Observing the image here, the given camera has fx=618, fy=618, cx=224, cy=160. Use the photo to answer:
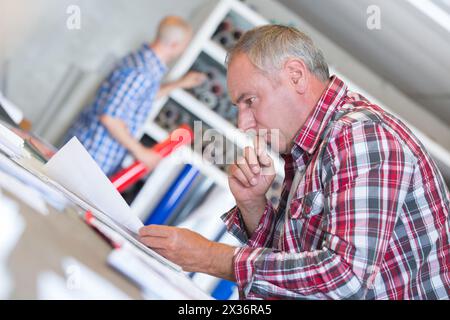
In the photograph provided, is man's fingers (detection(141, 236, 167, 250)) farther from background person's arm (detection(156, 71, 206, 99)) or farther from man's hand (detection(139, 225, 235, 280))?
background person's arm (detection(156, 71, 206, 99))

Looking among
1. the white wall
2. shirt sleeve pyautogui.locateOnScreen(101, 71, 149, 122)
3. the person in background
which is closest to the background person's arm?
the person in background

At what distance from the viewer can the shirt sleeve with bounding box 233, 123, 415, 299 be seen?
2.83ft

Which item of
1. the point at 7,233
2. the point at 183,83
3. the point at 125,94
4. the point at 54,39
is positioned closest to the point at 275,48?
the point at 7,233

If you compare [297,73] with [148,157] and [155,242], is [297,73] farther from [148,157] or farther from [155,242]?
[148,157]

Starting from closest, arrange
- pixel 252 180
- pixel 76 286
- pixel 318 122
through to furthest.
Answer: pixel 76 286
pixel 318 122
pixel 252 180

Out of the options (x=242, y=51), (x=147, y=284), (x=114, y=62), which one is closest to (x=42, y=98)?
(x=114, y=62)

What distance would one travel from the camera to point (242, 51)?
3.70 feet

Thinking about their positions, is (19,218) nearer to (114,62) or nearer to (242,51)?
(242,51)

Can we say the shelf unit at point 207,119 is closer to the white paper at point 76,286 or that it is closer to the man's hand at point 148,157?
the man's hand at point 148,157

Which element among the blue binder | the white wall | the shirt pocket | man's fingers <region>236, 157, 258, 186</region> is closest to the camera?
the shirt pocket

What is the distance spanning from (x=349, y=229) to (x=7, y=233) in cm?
47

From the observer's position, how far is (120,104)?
2643 millimetres

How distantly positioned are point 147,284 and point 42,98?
2.76 meters

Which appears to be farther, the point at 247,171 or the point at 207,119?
the point at 207,119
